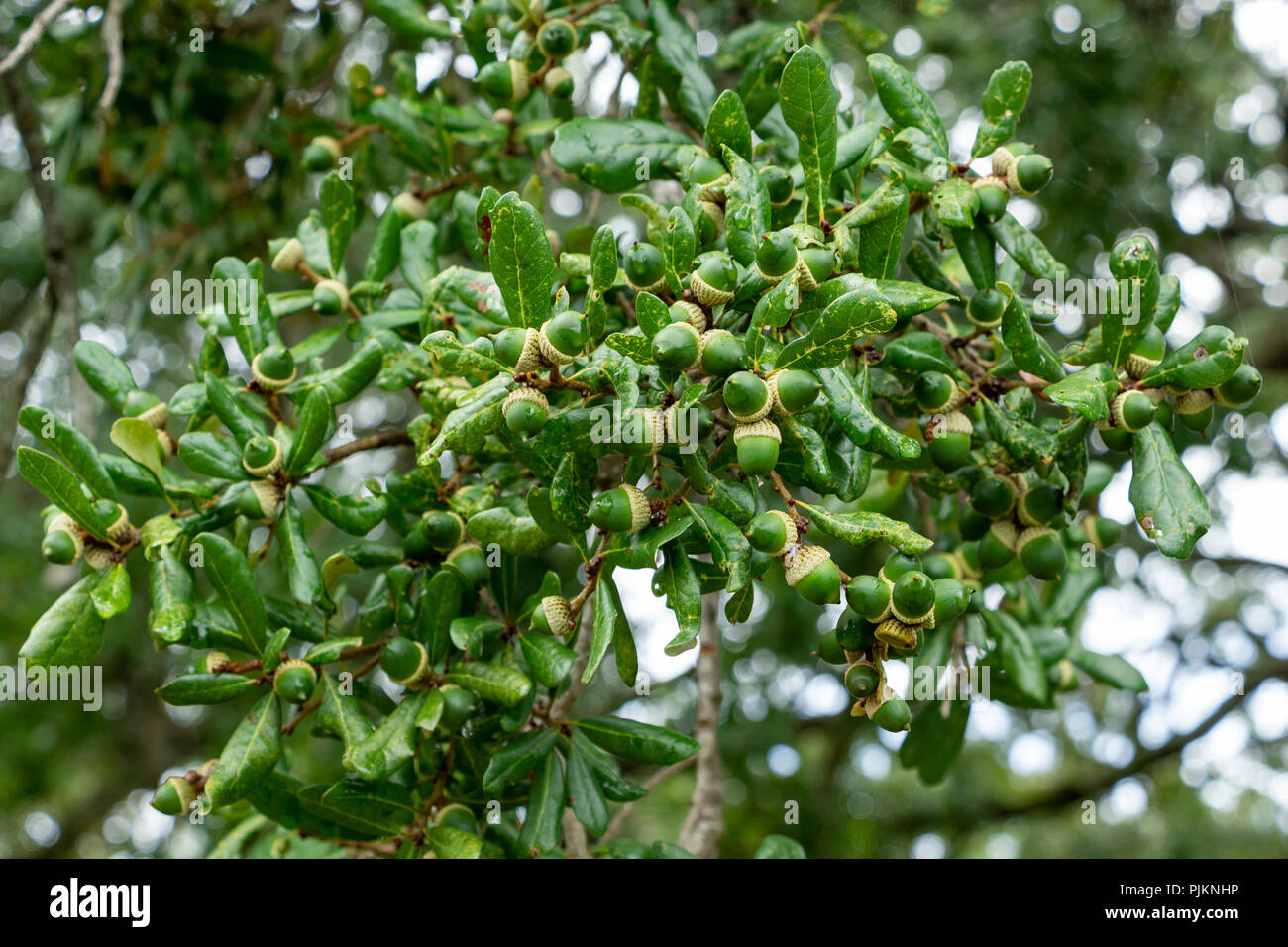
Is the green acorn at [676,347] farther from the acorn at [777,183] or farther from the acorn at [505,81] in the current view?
the acorn at [505,81]

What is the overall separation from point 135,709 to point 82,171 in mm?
3424

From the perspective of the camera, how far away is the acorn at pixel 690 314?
1243 millimetres

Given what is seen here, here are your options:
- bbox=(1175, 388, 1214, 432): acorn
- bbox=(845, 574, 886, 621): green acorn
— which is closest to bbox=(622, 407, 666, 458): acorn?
bbox=(845, 574, 886, 621): green acorn

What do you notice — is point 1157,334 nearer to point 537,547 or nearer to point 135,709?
point 537,547

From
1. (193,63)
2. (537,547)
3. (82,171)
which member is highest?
(193,63)

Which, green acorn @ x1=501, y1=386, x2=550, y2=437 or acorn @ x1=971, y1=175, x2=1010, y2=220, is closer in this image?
green acorn @ x1=501, y1=386, x2=550, y2=437

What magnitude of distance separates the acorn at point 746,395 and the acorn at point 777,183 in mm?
409

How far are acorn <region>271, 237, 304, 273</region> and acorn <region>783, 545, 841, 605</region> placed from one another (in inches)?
43.4

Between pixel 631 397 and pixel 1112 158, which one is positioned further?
pixel 1112 158

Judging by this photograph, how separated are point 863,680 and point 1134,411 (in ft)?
1.70

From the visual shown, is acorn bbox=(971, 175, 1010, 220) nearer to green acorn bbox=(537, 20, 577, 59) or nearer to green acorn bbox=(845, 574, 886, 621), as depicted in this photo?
green acorn bbox=(845, 574, 886, 621)

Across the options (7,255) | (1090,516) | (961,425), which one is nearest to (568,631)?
(961,425)

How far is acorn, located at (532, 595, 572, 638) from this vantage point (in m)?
1.45

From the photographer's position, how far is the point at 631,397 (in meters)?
1.15
